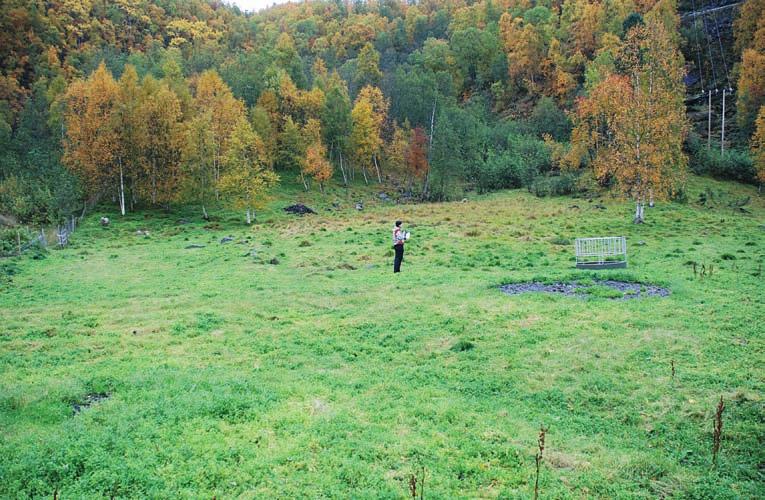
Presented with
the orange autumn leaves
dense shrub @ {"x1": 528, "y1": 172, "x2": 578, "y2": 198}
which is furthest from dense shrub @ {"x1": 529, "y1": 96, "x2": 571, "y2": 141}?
the orange autumn leaves

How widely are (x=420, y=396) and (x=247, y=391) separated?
12.0ft

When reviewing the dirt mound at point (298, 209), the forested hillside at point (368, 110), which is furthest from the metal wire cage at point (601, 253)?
the dirt mound at point (298, 209)

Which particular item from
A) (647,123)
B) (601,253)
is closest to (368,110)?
(647,123)

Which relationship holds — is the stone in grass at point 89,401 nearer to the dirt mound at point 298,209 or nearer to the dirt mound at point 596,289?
the dirt mound at point 596,289

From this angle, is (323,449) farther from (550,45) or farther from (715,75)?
(550,45)

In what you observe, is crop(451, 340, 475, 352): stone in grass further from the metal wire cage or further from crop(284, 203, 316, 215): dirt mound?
crop(284, 203, 316, 215): dirt mound

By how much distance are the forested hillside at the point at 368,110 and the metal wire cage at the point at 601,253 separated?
557 inches

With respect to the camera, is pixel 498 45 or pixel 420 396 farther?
pixel 498 45

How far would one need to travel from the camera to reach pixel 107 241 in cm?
3762

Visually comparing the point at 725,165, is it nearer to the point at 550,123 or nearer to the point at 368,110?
the point at 550,123

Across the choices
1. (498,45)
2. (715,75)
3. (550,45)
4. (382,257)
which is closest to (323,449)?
(382,257)

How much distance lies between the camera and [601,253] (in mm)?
22609

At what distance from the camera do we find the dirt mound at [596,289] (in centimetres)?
1712

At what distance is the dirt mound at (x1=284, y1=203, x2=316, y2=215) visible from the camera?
2093 inches
